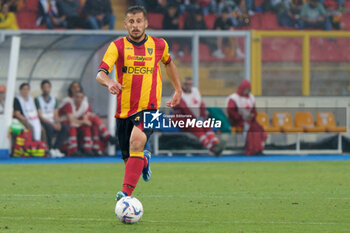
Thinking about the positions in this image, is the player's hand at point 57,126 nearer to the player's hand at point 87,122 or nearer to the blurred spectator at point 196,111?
the player's hand at point 87,122

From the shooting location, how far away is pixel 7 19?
717 inches

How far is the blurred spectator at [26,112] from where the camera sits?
1498 centimetres

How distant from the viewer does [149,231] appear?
5723mm

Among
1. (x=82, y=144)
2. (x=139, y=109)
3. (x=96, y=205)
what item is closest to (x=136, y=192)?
(x=96, y=205)

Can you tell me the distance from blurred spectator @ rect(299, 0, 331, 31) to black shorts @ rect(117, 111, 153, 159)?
13.4 meters

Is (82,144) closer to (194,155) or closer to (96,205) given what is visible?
(194,155)

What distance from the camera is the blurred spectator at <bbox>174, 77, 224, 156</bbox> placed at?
1530cm

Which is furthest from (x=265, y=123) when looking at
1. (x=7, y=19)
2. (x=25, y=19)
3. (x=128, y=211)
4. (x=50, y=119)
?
(x=128, y=211)

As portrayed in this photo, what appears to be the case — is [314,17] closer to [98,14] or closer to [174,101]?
[98,14]

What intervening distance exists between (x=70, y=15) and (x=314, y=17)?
6221 mm

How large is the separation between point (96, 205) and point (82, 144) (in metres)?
8.09

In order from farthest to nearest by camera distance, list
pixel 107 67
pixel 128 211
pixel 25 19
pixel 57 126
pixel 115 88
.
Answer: pixel 25 19
pixel 57 126
pixel 107 67
pixel 128 211
pixel 115 88

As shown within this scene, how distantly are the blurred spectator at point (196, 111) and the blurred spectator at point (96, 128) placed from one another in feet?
4.76

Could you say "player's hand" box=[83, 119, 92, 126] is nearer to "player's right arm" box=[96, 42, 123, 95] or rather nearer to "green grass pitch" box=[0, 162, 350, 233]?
"green grass pitch" box=[0, 162, 350, 233]
